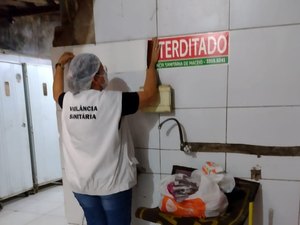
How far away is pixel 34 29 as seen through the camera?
11.1ft

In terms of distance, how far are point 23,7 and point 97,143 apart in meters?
2.42

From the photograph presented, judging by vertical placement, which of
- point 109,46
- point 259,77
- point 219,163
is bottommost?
point 219,163

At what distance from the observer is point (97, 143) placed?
124 centimetres

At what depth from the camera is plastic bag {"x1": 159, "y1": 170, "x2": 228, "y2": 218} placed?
1.09 meters

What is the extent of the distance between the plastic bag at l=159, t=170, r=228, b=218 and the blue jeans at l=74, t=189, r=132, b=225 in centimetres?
24

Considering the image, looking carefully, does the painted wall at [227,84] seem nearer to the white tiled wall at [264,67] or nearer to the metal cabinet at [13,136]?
the white tiled wall at [264,67]

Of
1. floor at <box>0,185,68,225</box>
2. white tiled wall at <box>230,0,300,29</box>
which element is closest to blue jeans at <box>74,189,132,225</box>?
white tiled wall at <box>230,0,300,29</box>

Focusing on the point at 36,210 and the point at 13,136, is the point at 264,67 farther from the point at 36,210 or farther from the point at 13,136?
the point at 13,136

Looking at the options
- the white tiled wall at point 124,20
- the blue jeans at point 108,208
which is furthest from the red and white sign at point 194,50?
the blue jeans at point 108,208

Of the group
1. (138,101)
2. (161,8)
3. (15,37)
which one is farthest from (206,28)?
(15,37)

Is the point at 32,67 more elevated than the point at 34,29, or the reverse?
the point at 34,29

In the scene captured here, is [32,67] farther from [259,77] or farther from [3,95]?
[259,77]

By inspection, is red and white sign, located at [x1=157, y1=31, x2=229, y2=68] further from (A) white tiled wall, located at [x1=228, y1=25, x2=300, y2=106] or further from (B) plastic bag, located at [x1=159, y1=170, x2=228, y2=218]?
(B) plastic bag, located at [x1=159, y1=170, x2=228, y2=218]

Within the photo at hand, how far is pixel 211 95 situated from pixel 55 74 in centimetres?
101
